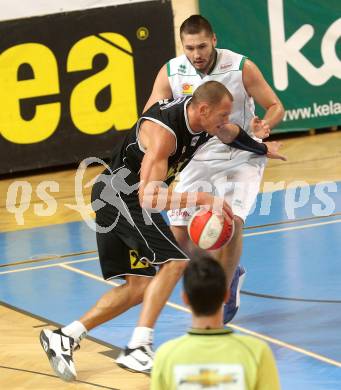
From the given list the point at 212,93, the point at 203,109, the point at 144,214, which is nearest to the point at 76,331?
the point at 144,214

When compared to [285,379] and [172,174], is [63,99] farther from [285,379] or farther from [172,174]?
[285,379]

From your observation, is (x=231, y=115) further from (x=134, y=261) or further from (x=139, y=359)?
(x=139, y=359)

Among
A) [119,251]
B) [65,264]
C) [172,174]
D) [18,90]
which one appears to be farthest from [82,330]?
[18,90]

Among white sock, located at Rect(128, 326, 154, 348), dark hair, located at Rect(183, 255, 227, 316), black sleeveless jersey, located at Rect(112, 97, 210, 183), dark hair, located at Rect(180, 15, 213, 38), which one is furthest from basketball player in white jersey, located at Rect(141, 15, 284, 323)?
dark hair, located at Rect(183, 255, 227, 316)

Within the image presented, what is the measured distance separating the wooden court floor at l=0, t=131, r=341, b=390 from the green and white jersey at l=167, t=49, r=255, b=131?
6.77 ft

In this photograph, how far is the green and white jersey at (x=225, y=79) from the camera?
825cm

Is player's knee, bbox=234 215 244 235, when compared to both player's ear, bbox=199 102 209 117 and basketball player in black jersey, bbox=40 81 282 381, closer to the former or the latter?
basketball player in black jersey, bbox=40 81 282 381

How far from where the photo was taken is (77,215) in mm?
12227

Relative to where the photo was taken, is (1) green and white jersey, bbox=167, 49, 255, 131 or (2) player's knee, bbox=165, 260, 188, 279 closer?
(2) player's knee, bbox=165, 260, 188, 279

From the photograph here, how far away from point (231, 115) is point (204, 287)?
4556 millimetres

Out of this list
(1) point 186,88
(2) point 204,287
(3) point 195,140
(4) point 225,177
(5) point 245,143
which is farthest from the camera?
(1) point 186,88

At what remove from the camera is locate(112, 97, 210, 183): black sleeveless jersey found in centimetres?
682

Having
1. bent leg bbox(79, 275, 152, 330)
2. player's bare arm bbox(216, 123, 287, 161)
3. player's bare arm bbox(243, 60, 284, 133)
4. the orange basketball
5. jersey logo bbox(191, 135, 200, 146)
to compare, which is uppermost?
player's bare arm bbox(243, 60, 284, 133)

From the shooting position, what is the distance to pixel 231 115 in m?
8.27
